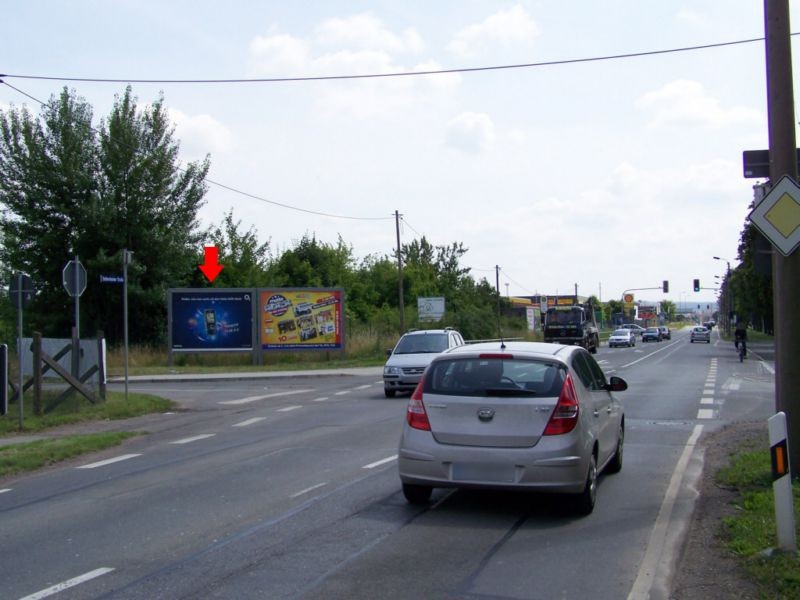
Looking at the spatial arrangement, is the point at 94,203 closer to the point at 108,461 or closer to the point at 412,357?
the point at 412,357

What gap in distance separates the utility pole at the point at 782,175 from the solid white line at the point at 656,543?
1259 millimetres

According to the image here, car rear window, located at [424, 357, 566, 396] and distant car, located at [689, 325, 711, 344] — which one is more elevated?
car rear window, located at [424, 357, 566, 396]

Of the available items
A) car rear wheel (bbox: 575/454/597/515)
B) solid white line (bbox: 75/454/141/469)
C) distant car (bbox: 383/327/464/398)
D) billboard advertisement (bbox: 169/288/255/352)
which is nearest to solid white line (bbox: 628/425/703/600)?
car rear wheel (bbox: 575/454/597/515)

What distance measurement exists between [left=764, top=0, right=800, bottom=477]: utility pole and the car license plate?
2.93 metres

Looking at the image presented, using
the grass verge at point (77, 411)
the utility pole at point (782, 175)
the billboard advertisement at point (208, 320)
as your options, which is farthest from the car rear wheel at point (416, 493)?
the billboard advertisement at point (208, 320)

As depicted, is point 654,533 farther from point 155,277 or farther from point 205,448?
point 155,277

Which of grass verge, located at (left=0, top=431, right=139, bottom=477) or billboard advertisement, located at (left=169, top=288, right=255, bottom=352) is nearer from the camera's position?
grass verge, located at (left=0, top=431, right=139, bottom=477)

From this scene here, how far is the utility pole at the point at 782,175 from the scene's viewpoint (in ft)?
27.0

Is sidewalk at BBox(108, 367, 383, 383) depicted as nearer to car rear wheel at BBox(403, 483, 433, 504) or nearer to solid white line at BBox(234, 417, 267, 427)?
solid white line at BBox(234, 417, 267, 427)

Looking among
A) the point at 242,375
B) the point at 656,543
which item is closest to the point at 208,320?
the point at 242,375

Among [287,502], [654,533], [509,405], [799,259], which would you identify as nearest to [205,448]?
[287,502]

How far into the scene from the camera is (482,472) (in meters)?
7.52

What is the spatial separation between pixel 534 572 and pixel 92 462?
303 inches

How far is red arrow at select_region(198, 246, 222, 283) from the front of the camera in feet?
173
